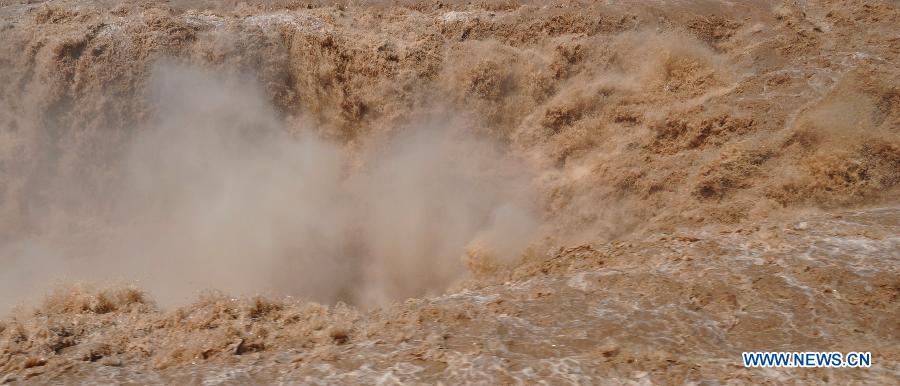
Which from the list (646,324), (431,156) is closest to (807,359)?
(646,324)

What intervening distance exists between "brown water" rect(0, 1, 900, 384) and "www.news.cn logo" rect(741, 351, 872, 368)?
1.07 metres

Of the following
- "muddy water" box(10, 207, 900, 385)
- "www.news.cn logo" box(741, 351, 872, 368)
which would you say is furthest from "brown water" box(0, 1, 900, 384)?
"www.news.cn logo" box(741, 351, 872, 368)

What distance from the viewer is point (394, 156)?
11.3 meters

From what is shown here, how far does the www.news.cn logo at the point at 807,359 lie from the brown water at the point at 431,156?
1071 mm

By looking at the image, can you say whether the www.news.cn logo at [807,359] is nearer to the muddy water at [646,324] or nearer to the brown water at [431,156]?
the muddy water at [646,324]

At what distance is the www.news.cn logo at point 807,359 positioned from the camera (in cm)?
561

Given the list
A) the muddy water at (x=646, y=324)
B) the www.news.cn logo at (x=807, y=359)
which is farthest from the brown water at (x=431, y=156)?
the www.news.cn logo at (x=807, y=359)

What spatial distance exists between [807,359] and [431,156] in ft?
22.1

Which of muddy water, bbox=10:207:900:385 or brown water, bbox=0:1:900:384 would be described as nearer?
muddy water, bbox=10:207:900:385

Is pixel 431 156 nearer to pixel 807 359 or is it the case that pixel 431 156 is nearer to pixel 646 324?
pixel 646 324

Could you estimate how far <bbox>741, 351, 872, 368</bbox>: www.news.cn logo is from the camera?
561 centimetres

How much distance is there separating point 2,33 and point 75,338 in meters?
7.90

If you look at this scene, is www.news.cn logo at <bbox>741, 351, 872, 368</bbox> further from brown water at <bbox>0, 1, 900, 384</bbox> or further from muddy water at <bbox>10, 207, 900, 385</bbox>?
brown water at <bbox>0, 1, 900, 384</bbox>

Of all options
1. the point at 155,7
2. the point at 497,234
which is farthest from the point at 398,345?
the point at 155,7
